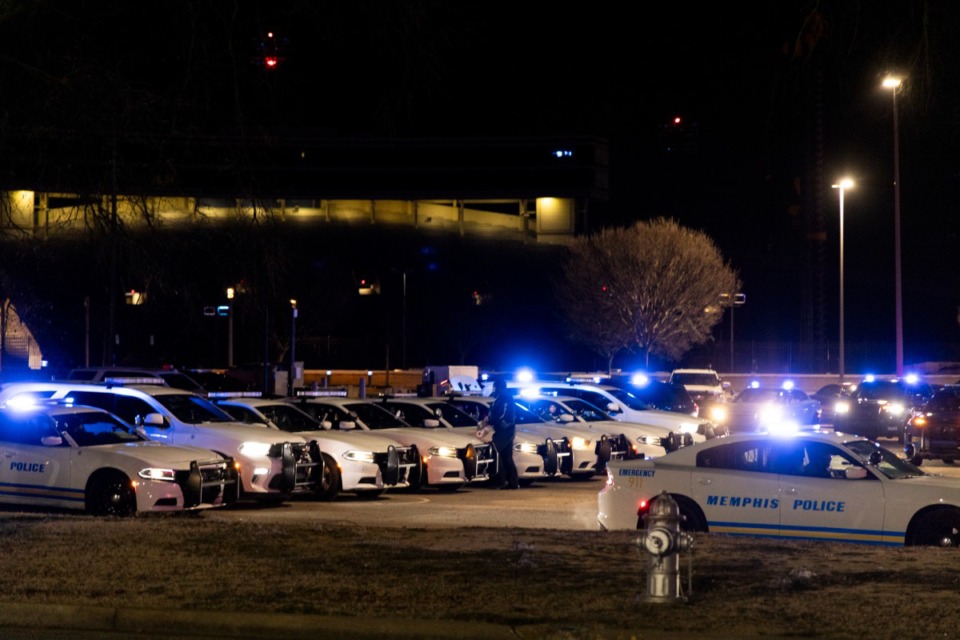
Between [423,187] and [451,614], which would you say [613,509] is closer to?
[451,614]

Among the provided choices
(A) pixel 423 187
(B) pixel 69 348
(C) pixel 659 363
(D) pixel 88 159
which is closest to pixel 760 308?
(C) pixel 659 363

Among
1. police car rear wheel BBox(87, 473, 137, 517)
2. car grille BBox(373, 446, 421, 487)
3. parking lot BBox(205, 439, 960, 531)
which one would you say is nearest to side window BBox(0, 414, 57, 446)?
police car rear wheel BBox(87, 473, 137, 517)

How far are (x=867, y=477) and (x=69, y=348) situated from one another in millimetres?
73130

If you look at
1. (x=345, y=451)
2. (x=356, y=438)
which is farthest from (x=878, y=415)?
(x=345, y=451)

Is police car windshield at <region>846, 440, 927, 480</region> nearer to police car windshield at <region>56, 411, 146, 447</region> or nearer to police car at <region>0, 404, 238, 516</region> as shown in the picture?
police car at <region>0, 404, 238, 516</region>

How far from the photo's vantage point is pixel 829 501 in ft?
44.0

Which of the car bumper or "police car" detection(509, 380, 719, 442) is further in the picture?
"police car" detection(509, 380, 719, 442)

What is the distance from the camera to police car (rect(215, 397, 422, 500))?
66.2 ft

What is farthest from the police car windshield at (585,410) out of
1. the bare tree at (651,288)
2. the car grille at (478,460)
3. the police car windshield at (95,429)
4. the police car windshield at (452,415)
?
the bare tree at (651,288)

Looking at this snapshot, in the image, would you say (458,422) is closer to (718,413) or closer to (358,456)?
(358,456)

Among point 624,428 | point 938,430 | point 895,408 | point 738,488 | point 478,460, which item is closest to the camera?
point 738,488

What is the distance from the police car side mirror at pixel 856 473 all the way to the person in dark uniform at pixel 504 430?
9004 millimetres

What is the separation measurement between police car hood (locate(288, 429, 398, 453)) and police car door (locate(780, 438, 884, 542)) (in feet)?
27.7

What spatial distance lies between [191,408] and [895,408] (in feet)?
69.1
